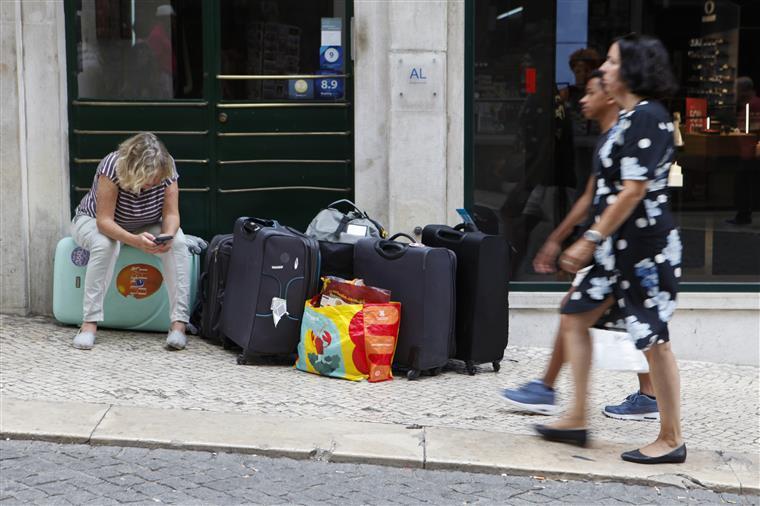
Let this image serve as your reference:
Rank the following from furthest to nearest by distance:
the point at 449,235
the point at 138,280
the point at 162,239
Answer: the point at 138,280
the point at 162,239
the point at 449,235

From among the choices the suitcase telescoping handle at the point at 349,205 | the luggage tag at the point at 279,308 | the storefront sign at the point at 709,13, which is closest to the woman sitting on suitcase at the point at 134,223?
the luggage tag at the point at 279,308

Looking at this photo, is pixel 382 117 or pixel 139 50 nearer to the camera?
pixel 382 117

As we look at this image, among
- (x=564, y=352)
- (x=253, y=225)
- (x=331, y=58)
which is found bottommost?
(x=564, y=352)

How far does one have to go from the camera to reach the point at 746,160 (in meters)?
7.84

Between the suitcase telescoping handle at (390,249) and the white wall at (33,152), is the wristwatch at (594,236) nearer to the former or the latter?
the suitcase telescoping handle at (390,249)

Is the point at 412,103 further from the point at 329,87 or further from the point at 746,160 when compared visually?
the point at 746,160

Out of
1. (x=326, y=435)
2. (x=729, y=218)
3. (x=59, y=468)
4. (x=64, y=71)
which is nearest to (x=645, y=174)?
(x=326, y=435)

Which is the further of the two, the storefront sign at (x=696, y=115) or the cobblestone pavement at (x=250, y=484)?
the storefront sign at (x=696, y=115)

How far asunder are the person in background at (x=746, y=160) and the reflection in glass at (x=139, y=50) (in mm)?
3597

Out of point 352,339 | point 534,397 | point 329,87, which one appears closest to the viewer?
point 534,397

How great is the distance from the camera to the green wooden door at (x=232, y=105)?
7977 mm

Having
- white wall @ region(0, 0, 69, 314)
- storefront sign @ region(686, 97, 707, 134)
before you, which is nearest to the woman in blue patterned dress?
storefront sign @ region(686, 97, 707, 134)

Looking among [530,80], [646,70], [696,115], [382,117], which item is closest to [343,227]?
[382,117]

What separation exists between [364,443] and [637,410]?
1.53 metres
